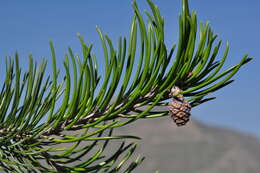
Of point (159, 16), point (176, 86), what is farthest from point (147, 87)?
point (159, 16)

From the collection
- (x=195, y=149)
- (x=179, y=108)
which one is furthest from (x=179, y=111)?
(x=195, y=149)

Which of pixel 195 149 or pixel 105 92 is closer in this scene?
pixel 105 92

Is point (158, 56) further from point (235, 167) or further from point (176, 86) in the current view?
point (235, 167)

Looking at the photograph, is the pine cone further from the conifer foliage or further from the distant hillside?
the distant hillside

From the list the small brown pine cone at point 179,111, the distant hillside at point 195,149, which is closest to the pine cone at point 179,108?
the small brown pine cone at point 179,111

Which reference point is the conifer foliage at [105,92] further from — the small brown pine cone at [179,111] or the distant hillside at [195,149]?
the distant hillside at [195,149]

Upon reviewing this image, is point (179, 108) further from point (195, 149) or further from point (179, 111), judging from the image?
point (195, 149)

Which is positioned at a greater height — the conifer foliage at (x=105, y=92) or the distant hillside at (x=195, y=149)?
the conifer foliage at (x=105, y=92)
